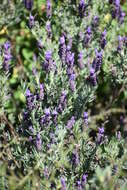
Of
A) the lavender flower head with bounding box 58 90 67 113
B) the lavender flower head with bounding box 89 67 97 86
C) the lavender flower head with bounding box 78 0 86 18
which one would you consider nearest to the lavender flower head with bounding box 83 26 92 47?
the lavender flower head with bounding box 78 0 86 18

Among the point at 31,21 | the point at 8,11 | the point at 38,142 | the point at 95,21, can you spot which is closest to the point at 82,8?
the point at 95,21

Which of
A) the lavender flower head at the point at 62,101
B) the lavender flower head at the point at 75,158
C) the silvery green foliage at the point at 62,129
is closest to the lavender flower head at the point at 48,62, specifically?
the silvery green foliage at the point at 62,129

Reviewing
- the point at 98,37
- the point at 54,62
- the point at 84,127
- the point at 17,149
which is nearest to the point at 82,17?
the point at 98,37

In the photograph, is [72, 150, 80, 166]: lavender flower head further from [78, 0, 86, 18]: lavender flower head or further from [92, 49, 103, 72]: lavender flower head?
[78, 0, 86, 18]: lavender flower head

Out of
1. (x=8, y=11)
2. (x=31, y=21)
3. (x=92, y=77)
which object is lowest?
(x=92, y=77)

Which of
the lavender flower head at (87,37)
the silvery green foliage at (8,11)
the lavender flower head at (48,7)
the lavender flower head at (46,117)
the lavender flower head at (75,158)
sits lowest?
the lavender flower head at (75,158)

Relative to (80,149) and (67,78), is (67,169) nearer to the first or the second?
(80,149)

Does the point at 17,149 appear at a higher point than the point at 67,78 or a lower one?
lower

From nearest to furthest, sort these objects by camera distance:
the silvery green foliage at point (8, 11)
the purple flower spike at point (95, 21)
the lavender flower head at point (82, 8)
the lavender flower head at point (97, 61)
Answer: the lavender flower head at point (97, 61) → the lavender flower head at point (82, 8) → the purple flower spike at point (95, 21) → the silvery green foliage at point (8, 11)

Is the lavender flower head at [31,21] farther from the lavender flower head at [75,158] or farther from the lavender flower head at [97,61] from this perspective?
the lavender flower head at [75,158]

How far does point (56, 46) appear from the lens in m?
2.85

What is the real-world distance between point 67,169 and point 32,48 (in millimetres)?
2002

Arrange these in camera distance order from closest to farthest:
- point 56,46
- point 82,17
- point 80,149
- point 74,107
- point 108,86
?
point 80,149, point 74,107, point 56,46, point 82,17, point 108,86

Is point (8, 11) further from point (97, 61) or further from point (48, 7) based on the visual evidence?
point (97, 61)
